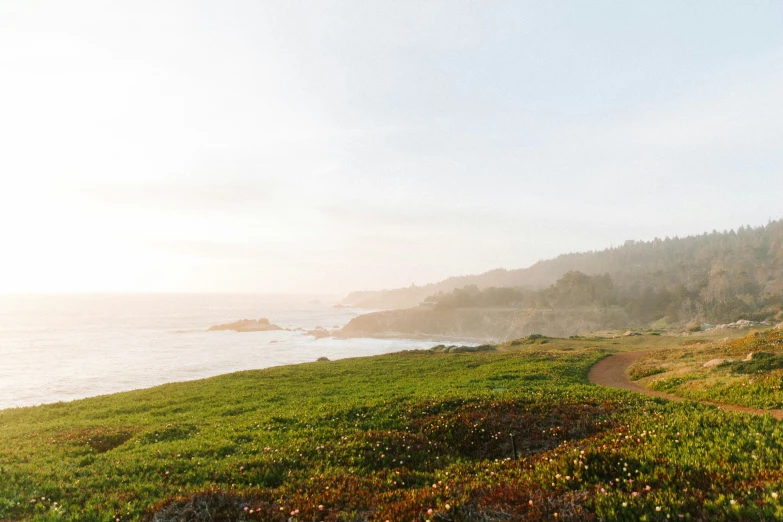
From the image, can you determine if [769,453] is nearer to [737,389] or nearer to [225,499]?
[225,499]

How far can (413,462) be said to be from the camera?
1140cm

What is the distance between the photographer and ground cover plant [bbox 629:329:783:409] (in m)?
18.4

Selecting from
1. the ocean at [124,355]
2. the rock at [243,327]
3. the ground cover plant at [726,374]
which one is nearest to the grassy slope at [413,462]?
the ground cover plant at [726,374]

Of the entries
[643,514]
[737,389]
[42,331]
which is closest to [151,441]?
[643,514]

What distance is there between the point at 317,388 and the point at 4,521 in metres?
22.0

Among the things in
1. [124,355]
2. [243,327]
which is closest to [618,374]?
[124,355]

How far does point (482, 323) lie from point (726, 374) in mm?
157255

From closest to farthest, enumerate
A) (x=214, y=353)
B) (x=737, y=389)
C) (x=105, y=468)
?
(x=105, y=468), (x=737, y=389), (x=214, y=353)

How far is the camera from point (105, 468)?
1210cm

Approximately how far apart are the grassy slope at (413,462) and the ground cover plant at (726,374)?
592 cm

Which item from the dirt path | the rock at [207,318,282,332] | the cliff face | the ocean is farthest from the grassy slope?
the rock at [207,318,282,332]

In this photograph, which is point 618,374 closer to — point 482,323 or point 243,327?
point 243,327

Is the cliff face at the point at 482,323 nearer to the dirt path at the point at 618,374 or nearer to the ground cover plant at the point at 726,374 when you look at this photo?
the dirt path at the point at 618,374

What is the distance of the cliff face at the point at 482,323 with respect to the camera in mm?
157625
